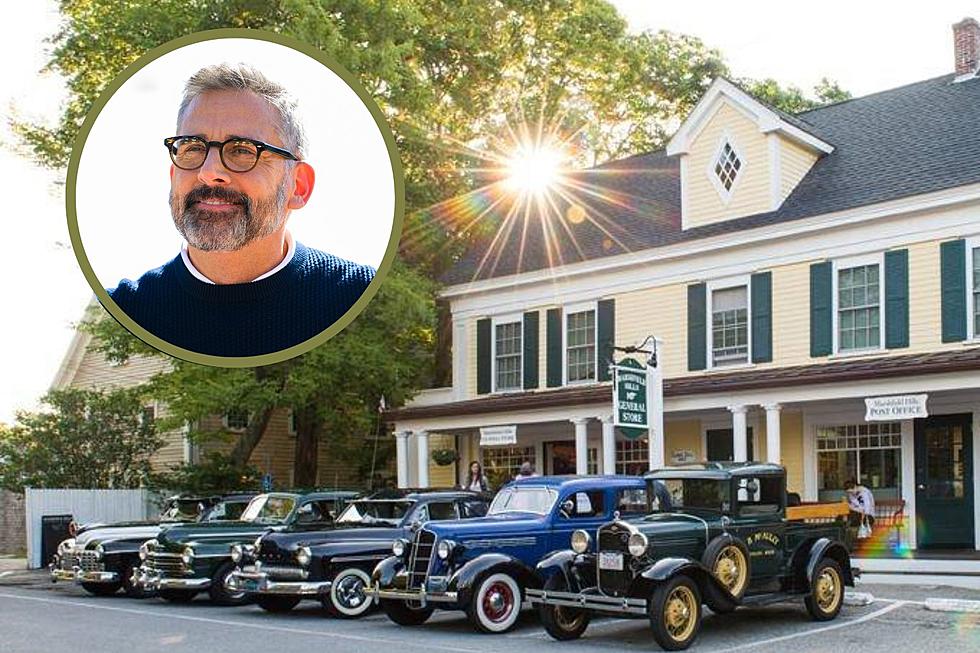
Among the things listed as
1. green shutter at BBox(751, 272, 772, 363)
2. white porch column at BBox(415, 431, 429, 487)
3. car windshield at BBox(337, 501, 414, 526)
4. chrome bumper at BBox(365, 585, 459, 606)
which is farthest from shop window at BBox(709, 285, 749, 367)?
chrome bumper at BBox(365, 585, 459, 606)

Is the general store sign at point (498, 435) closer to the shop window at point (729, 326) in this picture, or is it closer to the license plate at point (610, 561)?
the shop window at point (729, 326)

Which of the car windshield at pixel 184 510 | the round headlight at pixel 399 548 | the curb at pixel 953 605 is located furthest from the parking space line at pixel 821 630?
the car windshield at pixel 184 510

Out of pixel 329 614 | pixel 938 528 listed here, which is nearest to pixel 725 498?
pixel 329 614

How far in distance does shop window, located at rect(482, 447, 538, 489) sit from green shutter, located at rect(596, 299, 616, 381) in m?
3.40

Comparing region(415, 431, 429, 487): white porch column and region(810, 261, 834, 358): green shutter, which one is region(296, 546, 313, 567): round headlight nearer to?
region(810, 261, 834, 358): green shutter

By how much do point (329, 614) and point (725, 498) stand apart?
544cm

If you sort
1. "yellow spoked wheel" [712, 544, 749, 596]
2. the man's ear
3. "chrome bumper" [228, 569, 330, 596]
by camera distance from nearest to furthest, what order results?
the man's ear, "yellow spoked wheel" [712, 544, 749, 596], "chrome bumper" [228, 569, 330, 596]

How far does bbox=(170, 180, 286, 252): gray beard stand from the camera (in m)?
1.47

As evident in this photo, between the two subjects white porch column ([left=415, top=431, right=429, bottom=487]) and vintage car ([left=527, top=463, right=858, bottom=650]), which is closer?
vintage car ([left=527, top=463, right=858, bottom=650])

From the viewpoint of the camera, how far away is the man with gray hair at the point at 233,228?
1.47 metres

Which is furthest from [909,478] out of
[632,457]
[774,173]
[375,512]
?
[375,512]

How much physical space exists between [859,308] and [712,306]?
3.16m

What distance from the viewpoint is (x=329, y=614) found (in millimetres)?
15859

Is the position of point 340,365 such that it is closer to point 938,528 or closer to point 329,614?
point 329,614
